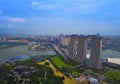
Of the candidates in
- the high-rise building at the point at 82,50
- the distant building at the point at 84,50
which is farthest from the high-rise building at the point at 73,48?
the high-rise building at the point at 82,50

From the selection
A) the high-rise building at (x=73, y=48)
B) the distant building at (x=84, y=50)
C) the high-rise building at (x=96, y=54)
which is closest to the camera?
the high-rise building at (x=96, y=54)

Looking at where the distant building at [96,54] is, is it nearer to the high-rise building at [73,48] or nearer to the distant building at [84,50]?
the distant building at [84,50]

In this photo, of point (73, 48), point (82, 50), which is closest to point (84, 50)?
point (82, 50)

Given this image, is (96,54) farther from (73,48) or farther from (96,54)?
(73,48)

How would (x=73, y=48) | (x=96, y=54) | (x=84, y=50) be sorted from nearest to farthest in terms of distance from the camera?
(x=96, y=54) → (x=84, y=50) → (x=73, y=48)

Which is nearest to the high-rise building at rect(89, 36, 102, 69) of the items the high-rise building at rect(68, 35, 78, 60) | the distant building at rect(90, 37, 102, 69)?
the distant building at rect(90, 37, 102, 69)

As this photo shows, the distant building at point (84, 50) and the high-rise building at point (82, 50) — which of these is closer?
the distant building at point (84, 50)

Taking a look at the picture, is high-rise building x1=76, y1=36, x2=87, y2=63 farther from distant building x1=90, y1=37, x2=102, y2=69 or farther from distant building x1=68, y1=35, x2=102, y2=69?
distant building x1=90, y1=37, x2=102, y2=69

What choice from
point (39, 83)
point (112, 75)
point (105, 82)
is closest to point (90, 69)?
point (112, 75)

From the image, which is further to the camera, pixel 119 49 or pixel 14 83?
pixel 119 49

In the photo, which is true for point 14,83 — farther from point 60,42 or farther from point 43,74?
point 60,42

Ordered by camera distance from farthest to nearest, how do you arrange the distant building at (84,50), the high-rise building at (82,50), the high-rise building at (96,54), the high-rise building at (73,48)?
the high-rise building at (73,48) → the high-rise building at (82,50) → the distant building at (84,50) → the high-rise building at (96,54)
